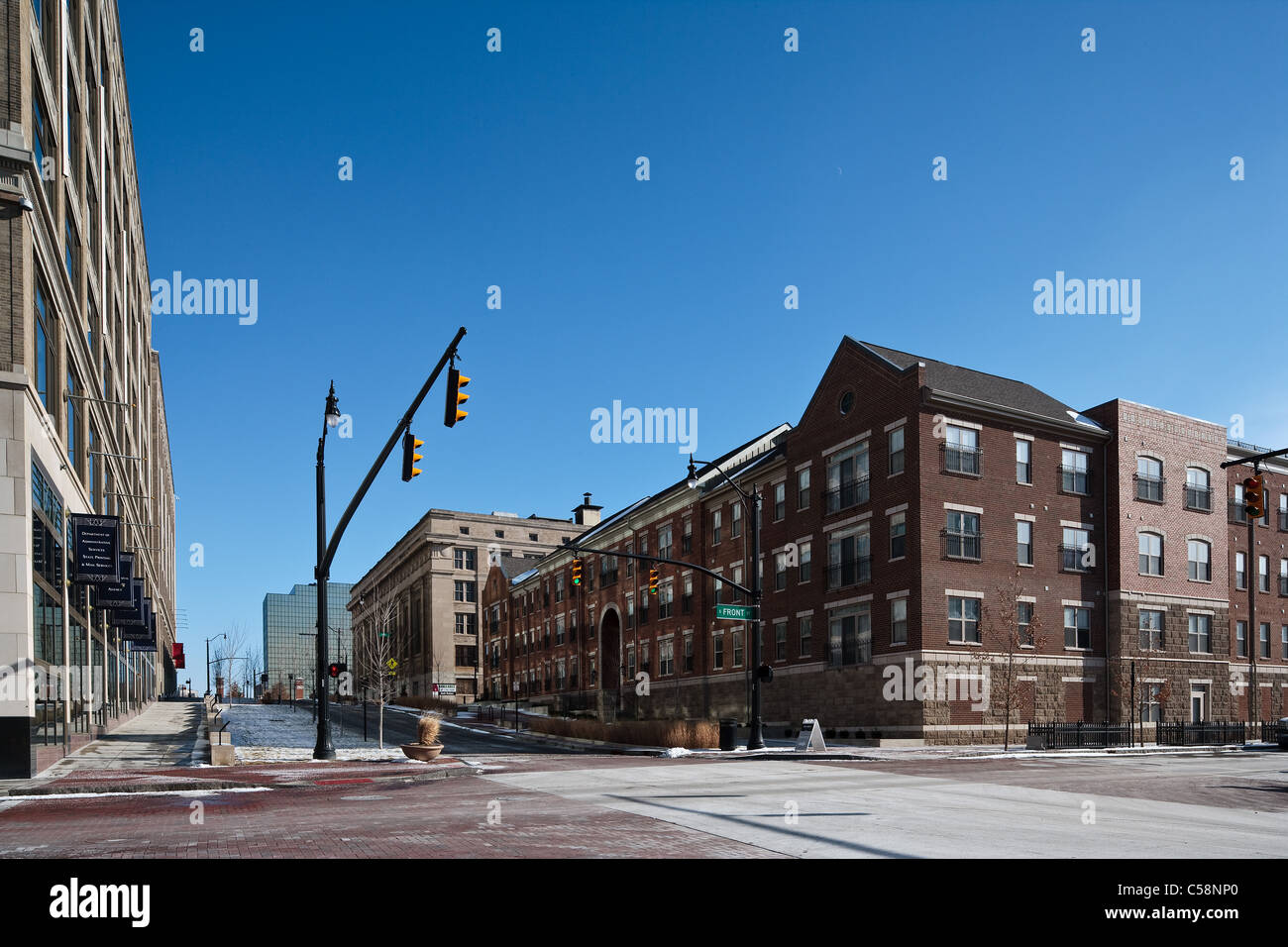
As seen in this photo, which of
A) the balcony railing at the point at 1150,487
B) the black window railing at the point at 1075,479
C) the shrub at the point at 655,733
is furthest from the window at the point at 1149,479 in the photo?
the shrub at the point at 655,733

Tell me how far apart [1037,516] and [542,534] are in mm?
85133

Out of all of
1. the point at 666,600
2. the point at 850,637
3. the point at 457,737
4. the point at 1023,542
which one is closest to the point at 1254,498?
the point at 1023,542

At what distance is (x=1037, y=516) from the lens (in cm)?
4134

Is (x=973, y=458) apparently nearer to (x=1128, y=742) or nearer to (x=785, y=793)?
(x=1128, y=742)

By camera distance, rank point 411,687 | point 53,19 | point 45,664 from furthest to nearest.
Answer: point 411,687 → point 53,19 → point 45,664

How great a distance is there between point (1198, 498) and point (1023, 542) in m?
10.7

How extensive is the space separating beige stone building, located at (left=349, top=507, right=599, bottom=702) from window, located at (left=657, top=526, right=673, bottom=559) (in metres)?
44.1

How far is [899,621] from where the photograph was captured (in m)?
39.0

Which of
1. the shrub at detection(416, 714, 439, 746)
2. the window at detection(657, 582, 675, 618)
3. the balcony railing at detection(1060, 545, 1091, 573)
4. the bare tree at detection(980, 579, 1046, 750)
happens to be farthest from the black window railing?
the shrub at detection(416, 714, 439, 746)

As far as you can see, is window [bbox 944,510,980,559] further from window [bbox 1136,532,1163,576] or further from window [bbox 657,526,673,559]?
window [bbox 657,526,673,559]

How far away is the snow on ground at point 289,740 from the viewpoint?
28.7 meters

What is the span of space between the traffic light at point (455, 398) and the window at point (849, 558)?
26.2 metres

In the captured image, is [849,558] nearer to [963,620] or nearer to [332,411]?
[963,620]
